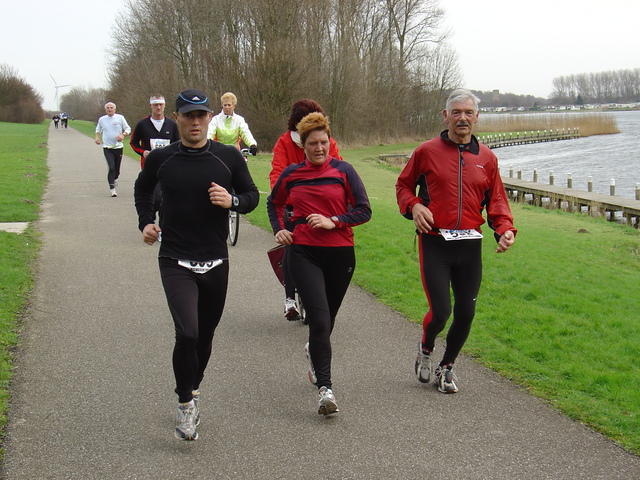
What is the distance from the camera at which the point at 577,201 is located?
26.6m

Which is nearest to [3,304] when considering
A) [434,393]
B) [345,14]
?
[434,393]

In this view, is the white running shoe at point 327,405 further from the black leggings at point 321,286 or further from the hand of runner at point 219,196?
the hand of runner at point 219,196

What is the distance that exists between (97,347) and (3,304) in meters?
1.69

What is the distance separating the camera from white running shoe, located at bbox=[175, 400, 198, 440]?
405 cm

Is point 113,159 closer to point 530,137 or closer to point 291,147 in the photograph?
point 291,147

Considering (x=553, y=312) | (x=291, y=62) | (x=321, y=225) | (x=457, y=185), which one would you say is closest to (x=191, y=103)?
(x=321, y=225)

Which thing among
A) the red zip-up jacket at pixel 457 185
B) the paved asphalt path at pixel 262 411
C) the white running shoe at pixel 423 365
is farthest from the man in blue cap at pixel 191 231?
the white running shoe at pixel 423 365

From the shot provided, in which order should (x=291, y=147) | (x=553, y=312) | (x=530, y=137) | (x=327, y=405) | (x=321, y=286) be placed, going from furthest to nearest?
(x=530, y=137)
(x=553, y=312)
(x=291, y=147)
(x=321, y=286)
(x=327, y=405)

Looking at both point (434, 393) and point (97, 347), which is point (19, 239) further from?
point (434, 393)

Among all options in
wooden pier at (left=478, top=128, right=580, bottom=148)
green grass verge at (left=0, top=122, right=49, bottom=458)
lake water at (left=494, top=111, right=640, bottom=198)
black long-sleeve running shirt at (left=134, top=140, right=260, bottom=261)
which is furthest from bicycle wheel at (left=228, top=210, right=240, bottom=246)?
wooden pier at (left=478, top=128, right=580, bottom=148)

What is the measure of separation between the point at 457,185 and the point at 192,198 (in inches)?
67.4

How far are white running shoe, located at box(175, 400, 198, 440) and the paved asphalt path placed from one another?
0.07 meters

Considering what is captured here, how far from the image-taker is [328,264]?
15.4 ft

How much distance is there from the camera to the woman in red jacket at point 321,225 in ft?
14.9
